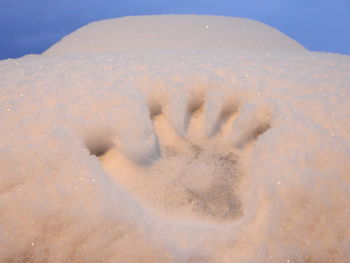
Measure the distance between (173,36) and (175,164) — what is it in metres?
3.04

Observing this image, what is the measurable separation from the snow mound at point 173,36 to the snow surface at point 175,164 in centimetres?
233

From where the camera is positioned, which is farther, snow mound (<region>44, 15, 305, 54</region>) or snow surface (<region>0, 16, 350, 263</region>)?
snow mound (<region>44, 15, 305, 54</region>)

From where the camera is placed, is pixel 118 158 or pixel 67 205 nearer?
pixel 67 205

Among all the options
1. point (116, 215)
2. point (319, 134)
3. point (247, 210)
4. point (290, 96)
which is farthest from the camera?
point (290, 96)

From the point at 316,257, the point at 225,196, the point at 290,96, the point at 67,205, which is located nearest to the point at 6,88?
the point at 67,205

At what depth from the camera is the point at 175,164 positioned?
1089 millimetres

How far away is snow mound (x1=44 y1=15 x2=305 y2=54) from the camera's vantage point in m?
3.64

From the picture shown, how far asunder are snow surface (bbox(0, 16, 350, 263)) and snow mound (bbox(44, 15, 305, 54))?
2.33 m

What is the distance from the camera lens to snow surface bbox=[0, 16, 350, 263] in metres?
0.79

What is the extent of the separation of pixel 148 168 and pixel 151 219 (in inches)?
9.1

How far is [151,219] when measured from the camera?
851 millimetres

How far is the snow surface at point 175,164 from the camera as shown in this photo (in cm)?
79

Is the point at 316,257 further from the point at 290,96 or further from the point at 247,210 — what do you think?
the point at 290,96

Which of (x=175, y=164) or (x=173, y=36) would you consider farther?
(x=173, y=36)
